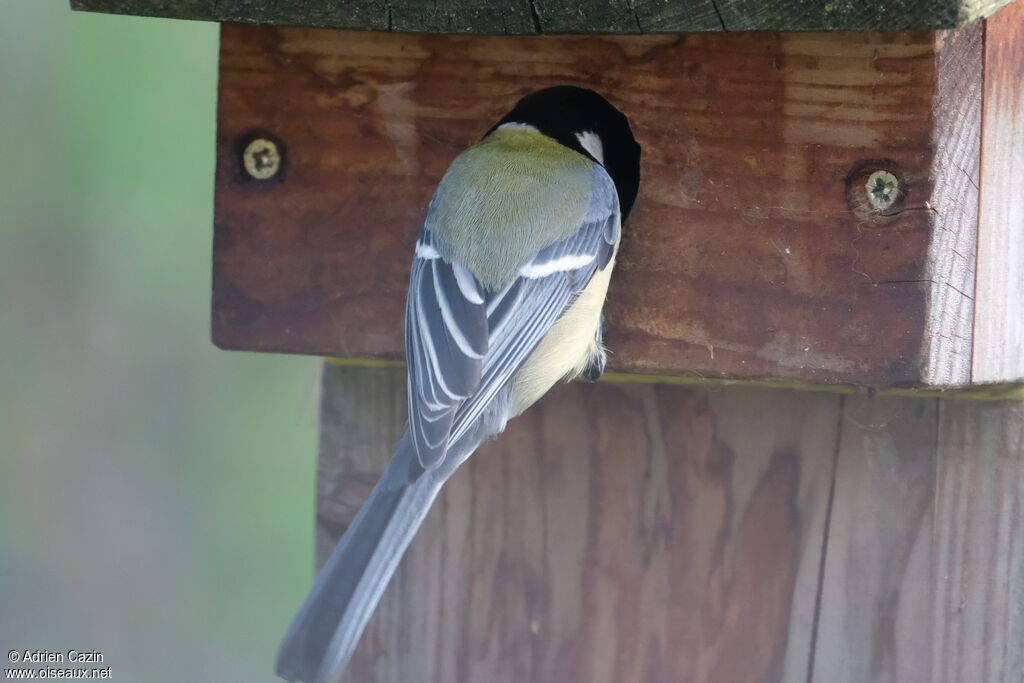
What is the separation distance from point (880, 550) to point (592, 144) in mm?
824

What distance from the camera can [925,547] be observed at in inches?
84.2

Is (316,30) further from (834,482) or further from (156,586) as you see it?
(156,586)

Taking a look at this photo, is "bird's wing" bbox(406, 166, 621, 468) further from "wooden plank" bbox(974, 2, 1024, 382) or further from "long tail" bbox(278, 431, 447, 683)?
"wooden plank" bbox(974, 2, 1024, 382)

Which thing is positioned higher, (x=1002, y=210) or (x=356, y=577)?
(x=1002, y=210)

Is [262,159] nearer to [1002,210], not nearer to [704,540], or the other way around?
[704,540]

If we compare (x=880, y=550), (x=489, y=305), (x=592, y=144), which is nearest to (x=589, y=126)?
(x=592, y=144)

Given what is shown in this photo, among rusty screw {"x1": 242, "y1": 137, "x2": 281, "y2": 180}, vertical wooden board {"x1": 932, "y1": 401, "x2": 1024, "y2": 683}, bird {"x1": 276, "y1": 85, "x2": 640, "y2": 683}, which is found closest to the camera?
bird {"x1": 276, "y1": 85, "x2": 640, "y2": 683}

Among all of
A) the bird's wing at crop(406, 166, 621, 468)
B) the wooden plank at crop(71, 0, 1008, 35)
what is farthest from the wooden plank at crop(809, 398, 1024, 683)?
the wooden plank at crop(71, 0, 1008, 35)

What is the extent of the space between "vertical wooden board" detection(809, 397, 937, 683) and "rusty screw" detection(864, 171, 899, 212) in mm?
431

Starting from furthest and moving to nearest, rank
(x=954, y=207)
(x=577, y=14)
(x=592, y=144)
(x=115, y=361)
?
(x=115, y=361)
(x=592, y=144)
(x=954, y=207)
(x=577, y=14)

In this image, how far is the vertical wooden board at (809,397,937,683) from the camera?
2139mm

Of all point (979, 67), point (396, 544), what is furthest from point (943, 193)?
point (396, 544)

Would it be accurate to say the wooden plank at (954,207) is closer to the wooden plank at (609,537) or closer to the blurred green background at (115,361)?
the wooden plank at (609,537)

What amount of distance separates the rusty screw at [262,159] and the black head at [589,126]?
1.27 ft
